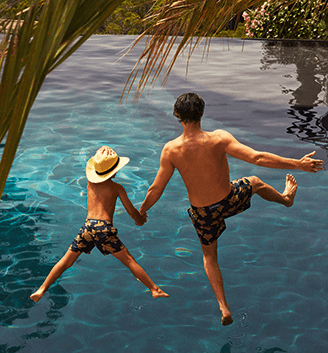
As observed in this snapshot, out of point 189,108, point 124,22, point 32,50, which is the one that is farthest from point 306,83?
point 124,22

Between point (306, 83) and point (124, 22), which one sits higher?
point (124, 22)

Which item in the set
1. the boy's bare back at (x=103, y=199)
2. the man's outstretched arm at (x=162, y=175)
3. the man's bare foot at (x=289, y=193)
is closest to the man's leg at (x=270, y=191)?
the man's bare foot at (x=289, y=193)

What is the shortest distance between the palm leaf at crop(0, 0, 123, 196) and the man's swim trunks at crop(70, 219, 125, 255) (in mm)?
2512

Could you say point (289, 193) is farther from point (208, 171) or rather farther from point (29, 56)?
point (29, 56)

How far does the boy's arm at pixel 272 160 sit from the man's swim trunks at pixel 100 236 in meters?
1.30

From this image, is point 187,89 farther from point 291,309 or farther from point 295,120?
point 291,309

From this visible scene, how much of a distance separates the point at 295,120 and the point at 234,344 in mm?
7323

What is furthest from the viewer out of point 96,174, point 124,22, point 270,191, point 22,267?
point 124,22

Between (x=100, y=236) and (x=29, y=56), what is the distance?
2651 mm

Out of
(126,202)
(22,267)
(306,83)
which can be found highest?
(126,202)

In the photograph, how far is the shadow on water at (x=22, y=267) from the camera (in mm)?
4160

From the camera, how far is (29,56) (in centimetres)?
139

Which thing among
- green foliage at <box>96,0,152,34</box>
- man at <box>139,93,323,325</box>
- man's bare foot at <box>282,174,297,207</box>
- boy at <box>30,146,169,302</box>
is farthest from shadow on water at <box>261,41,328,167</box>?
green foliage at <box>96,0,152,34</box>

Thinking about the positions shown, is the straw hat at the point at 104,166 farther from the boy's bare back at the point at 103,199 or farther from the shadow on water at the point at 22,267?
the shadow on water at the point at 22,267
